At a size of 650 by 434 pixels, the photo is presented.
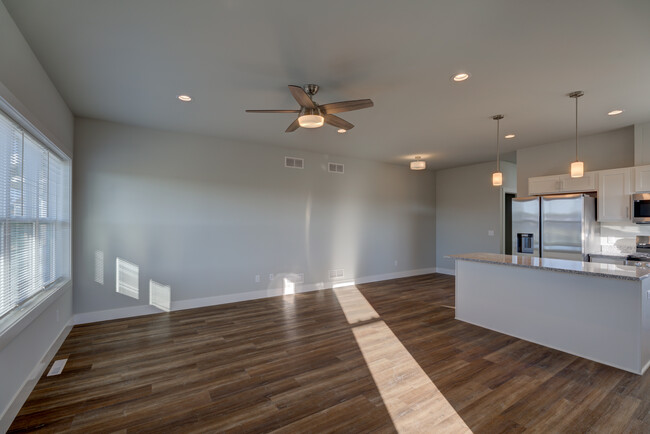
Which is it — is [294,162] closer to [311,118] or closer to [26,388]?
[311,118]

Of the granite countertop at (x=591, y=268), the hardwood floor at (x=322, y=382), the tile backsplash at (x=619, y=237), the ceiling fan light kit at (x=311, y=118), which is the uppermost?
the ceiling fan light kit at (x=311, y=118)

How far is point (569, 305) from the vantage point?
10.7ft

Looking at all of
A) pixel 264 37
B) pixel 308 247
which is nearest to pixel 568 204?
pixel 308 247

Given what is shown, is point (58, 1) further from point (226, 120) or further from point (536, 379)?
point (536, 379)

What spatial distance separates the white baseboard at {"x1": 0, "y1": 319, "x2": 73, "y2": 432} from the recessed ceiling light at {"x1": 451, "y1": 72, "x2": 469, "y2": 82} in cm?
465

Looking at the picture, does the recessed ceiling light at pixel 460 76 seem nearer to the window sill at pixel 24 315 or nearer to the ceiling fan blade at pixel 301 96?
the ceiling fan blade at pixel 301 96

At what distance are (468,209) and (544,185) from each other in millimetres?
2441

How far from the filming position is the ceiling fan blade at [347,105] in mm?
2779

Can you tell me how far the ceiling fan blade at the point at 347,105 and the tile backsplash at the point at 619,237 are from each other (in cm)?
455

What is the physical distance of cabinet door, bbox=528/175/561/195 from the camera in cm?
500

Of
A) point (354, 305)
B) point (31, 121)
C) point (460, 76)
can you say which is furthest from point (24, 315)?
point (460, 76)

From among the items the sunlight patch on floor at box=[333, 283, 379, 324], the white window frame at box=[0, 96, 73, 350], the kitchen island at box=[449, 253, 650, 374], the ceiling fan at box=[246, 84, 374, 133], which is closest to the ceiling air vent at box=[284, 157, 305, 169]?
the sunlight patch on floor at box=[333, 283, 379, 324]

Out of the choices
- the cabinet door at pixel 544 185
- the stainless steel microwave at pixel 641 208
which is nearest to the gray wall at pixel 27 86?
the cabinet door at pixel 544 185

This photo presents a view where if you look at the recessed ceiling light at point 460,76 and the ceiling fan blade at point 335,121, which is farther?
the ceiling fan blade at point 335,121
